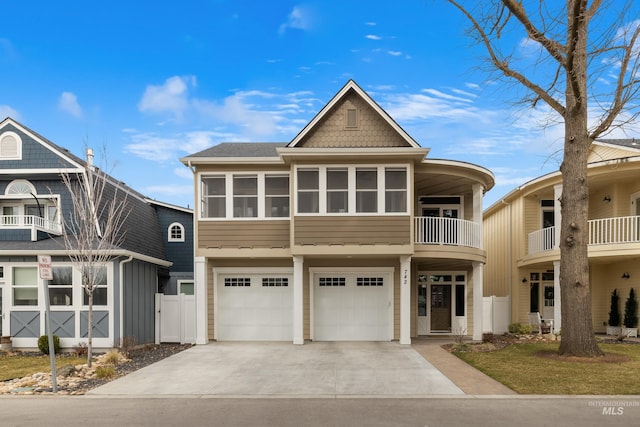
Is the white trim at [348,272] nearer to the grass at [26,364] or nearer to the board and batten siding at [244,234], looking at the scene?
the board and batten siding at [244,234]

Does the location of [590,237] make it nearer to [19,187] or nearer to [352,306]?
[352,306]

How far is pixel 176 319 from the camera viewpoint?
16.4 metres

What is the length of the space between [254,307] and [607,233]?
43.4ft

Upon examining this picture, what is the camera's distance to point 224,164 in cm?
1560

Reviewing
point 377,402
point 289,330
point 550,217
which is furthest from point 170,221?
point 550,217

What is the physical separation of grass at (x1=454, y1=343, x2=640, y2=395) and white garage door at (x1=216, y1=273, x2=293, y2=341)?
606 cm

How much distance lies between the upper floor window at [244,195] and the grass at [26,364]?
576cm

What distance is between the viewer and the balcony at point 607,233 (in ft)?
52.1

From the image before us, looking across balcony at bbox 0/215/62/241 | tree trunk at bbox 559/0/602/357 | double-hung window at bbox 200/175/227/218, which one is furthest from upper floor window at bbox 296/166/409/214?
balcony at bbox 0/215/62/241

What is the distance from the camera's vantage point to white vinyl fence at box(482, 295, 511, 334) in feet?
58.6

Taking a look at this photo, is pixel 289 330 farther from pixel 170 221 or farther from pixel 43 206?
pixel 43 206

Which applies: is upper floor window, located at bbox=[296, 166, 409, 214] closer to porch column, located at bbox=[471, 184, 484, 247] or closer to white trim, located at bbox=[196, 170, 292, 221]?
white trim, located at bbox=[196, 170, 292, 221]

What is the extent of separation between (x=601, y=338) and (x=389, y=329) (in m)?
7.48

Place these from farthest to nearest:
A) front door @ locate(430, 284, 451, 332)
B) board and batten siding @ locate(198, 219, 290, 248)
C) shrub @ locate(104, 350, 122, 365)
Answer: front door @ locate(430, 284, 451, 332) < board and batten siding @ locate(198, 219, 290, 248) < shrub @ locate(104, 350, 122, 365)
